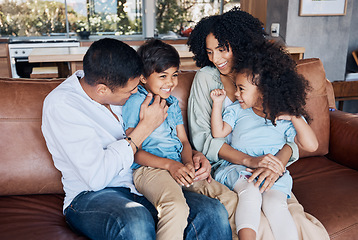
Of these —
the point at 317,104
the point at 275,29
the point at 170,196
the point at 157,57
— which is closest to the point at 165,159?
the point at 170,196

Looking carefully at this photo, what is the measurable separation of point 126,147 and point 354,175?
1.23m

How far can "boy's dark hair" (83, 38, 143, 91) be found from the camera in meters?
1.30

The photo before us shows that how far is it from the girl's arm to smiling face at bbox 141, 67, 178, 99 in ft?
0.70

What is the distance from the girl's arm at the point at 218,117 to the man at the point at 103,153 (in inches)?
12.4

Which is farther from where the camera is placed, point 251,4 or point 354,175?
point 251,4

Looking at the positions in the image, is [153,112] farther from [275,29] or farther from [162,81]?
[275,29]

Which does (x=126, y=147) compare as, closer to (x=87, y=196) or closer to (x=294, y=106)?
(x=87, y=196)

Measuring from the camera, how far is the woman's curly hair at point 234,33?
171cm

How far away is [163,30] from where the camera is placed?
6.09 metres

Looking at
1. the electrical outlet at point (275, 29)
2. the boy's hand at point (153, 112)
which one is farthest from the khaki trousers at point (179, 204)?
the electrical outlet at point (275, 29)

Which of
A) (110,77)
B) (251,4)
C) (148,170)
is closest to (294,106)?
(148,170)

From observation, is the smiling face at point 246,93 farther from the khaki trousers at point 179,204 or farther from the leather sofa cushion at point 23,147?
the leather sofa cushion at point 23,147

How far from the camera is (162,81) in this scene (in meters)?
1.59

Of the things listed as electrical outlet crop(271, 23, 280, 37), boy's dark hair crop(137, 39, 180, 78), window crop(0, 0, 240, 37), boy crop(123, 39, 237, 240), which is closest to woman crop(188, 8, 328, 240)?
boy crop(123, 39, 237, 240)
